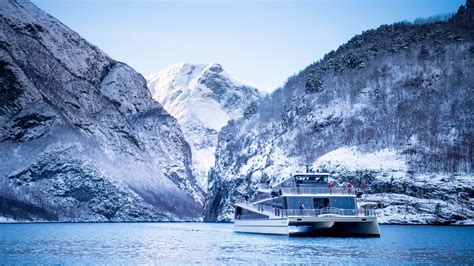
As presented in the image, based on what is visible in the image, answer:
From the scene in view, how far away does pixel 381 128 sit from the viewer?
392 feet

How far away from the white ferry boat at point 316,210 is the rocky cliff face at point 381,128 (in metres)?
34.8

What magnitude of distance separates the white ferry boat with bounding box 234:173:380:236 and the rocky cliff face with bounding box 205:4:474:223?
3479cm

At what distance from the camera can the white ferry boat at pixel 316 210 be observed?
56.5 metres

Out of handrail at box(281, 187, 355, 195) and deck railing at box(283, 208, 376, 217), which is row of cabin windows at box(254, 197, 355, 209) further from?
handrail at box(281, 187, 355, 195)

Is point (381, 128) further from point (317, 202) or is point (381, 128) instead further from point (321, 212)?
point (321, 212)

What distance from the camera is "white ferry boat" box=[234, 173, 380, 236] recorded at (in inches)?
2226

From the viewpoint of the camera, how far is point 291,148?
131 metres

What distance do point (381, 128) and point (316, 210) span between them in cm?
6647

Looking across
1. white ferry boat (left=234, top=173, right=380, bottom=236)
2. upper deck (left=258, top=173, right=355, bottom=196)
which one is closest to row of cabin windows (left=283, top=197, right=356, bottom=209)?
white ferry boat (left=234, top=173, right=380, bottom=236)

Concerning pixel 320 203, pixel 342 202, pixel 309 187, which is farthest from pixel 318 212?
pixel 309 187

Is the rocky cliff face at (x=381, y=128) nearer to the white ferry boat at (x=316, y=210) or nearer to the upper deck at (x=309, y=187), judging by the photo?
the white ferry boat at (x=316, y=210)

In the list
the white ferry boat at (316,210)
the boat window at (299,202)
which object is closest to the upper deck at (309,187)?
the white ferry boat at (316,210)

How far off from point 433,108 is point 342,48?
2321 inches

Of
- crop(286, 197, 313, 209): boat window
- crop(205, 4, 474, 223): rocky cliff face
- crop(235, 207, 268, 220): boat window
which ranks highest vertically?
crop(205, 4, 474, 223): rocky cliff face
